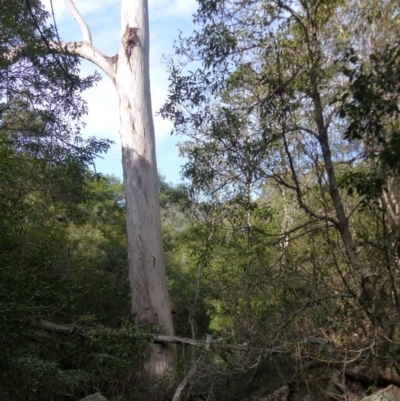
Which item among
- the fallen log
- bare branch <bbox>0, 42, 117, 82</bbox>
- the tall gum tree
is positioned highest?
bare branch <bbox>0, 42, 117, 82</bbox>

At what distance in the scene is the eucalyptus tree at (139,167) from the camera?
9.00 meters

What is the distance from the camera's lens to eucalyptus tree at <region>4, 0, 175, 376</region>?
9000mm

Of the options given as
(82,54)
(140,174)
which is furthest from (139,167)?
(82,54)

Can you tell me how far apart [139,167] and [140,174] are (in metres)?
0.12

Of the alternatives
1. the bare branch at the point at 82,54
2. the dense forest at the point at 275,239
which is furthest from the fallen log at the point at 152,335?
the bare branch at the point at 82,54

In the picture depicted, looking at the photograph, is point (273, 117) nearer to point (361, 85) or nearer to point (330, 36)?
point (330, 36)

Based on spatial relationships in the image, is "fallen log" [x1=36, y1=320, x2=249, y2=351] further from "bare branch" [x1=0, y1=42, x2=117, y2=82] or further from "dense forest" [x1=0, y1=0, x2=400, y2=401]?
"bare branch" [x1=0, y1=42, x2=117, y2=82]

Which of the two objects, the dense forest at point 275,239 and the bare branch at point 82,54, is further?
the bare branch at point 82,54

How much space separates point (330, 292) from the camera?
6.29m

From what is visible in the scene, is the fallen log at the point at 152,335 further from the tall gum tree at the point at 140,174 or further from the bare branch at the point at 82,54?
the bare branch at the point at 82,54

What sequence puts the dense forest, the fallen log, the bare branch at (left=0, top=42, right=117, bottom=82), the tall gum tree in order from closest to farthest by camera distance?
the dense forest, the fallen log, the tall gum tree, the bare branch at (left=0, top=42, right=117, bottom=82)

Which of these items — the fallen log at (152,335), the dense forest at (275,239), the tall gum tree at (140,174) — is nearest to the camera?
the dense forest at (275,239)

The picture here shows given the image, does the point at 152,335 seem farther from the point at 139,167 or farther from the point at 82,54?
the point at 82,54

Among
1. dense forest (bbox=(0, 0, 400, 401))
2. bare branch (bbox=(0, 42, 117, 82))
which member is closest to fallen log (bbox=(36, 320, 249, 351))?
dense forest (bbox=(0, 0, 400, 401))
